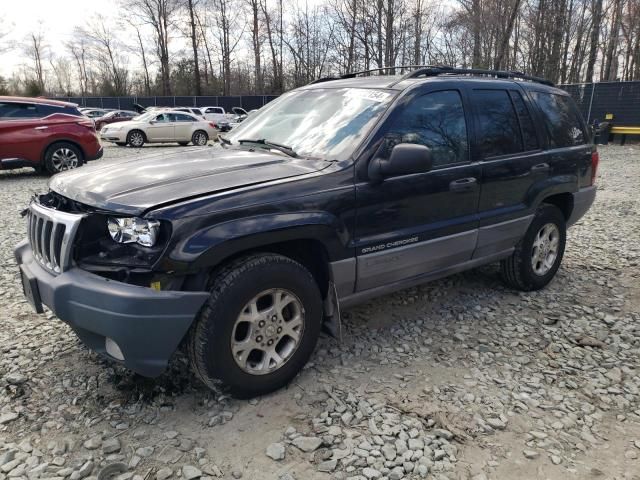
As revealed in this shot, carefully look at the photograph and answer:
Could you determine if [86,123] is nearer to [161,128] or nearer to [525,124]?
[161,128]

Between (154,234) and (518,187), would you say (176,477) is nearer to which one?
(154,234)

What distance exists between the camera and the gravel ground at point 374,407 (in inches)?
96.3

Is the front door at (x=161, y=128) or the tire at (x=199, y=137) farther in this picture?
the tire at (x=199, y=137)

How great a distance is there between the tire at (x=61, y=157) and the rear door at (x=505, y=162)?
9262mm

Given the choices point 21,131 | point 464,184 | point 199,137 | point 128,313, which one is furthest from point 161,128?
point 128,313

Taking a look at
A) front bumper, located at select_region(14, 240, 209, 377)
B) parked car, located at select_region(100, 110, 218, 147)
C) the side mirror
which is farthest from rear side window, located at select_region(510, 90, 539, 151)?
parked car, located at select_region(100, 110, 218, 147)

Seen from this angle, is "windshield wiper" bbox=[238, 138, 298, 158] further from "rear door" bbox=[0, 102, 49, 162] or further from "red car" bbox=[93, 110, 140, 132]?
"red car" bbox=[93, 110, 140, 132]

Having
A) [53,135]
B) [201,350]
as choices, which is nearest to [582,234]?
[201,350]

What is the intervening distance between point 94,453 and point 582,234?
643 centimetres

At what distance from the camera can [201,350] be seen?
2604 millimetres

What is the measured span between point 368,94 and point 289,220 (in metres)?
1.31

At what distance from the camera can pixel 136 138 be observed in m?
19.3

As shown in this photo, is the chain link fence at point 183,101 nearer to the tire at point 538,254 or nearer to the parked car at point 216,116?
the parked car at point 216,116

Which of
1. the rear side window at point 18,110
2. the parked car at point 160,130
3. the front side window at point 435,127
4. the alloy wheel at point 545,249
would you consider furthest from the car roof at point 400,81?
the parked car at point 160,130
